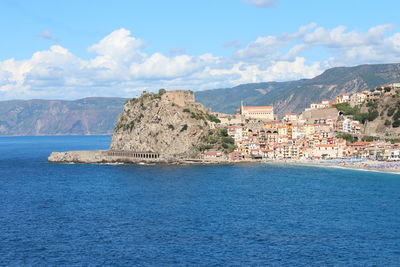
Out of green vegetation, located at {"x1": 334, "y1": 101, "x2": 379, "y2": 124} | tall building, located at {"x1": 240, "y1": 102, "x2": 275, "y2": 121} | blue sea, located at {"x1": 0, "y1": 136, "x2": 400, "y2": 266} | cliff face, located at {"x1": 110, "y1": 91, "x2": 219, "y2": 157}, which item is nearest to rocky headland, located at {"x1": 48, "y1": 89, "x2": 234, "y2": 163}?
cliff face, located at {"x1": 110, "y1": 91, "x2": 219, "y2": 157}

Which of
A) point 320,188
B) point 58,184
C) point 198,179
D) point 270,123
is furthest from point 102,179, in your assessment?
point 270,123

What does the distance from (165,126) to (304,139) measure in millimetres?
32653

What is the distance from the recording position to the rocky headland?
126 metres

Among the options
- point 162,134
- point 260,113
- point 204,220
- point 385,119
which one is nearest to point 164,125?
point 162,134

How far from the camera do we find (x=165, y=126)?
128375 millimetres

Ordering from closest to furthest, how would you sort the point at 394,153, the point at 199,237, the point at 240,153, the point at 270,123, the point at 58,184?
the point at 199,237 → the point at 58,184 → the point at 394,153 → the point at 240,153 → the point at 270,123

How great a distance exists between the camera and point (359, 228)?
50.9 meters

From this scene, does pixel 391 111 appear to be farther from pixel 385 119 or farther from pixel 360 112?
pixel 360 112

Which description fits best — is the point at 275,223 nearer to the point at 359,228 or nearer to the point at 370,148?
the point at 359,228

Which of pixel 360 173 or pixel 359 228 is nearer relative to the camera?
pixel 359 228

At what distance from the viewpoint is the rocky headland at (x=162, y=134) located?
12600 cm

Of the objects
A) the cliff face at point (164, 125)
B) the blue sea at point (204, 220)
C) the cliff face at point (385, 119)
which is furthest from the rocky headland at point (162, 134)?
the cliff face at point (385, 119)

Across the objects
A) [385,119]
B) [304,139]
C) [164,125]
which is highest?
[385,119]

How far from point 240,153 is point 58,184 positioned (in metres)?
47.8
